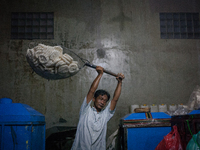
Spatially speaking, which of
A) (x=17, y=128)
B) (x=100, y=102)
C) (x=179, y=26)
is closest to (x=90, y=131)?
(x=100, y=102)

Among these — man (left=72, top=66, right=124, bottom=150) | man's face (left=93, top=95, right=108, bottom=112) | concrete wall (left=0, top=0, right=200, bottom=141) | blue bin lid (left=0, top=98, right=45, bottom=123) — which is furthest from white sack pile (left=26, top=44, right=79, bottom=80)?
concrete wall (left=0, top=0, right=200, bottom=141)

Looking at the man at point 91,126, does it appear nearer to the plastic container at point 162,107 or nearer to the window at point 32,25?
the plastic container at point 162,107

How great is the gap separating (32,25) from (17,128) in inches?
128

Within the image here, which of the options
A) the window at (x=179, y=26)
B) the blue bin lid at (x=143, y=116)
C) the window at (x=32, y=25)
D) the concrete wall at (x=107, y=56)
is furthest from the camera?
the window at (x=179, y=26)

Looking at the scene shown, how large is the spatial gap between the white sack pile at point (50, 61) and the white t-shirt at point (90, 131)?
1.76ft

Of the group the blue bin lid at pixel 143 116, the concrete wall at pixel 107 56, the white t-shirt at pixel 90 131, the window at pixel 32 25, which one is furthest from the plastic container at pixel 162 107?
the window at pixel 32 25

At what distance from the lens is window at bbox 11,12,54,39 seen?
4.78 m

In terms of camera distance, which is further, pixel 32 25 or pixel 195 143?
pixel 32 25

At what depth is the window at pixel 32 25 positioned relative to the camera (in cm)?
478

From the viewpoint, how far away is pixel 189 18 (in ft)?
16.6

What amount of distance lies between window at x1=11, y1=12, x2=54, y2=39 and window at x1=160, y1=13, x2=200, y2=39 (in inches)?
122

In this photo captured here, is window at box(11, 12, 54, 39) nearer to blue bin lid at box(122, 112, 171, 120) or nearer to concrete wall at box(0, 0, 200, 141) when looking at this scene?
concrete wall at box(0, 0, 200, 141)

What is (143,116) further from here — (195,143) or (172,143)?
(195,143)

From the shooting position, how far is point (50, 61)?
6.29 feet
